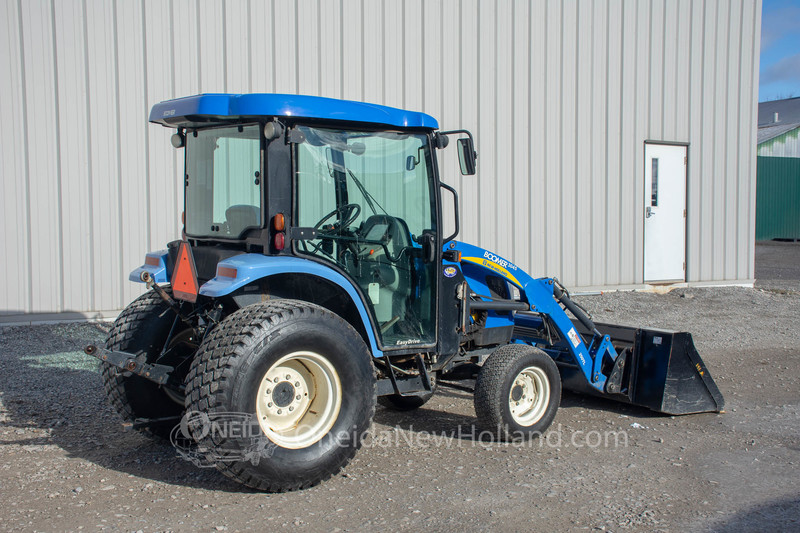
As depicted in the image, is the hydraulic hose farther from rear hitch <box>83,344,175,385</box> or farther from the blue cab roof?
rear hitch <box>83,344,175,385</box>

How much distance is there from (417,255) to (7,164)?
5.84 metres

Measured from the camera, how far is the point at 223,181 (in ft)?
15.1

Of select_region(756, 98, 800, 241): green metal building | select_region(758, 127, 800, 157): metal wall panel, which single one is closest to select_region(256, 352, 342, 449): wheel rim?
select_region(756, 98, 800, 241): green metal building

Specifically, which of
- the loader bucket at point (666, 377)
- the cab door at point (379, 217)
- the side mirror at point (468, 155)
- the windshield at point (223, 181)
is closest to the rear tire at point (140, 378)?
the windshield at point (223, 181)

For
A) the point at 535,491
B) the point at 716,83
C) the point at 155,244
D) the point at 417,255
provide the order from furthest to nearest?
1. the point at 716,83
2. the point at 155,244
3. the point at 417,255
4. the point at 535,491

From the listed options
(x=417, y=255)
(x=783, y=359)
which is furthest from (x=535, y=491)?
(x=783, y=359)

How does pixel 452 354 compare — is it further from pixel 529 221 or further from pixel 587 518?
pixel 529 221

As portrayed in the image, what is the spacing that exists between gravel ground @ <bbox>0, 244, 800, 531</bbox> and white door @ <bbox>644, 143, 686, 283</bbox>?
5.98 metres

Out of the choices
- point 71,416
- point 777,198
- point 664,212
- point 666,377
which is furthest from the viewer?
point 777,198

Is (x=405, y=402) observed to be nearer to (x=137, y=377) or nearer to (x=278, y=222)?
(x=137, y=377)

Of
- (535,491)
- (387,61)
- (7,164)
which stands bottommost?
(535,491)

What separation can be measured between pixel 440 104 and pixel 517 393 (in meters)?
6.34

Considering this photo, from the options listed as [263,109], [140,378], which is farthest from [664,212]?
[140,378]

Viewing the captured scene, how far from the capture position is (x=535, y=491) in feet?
13.5
